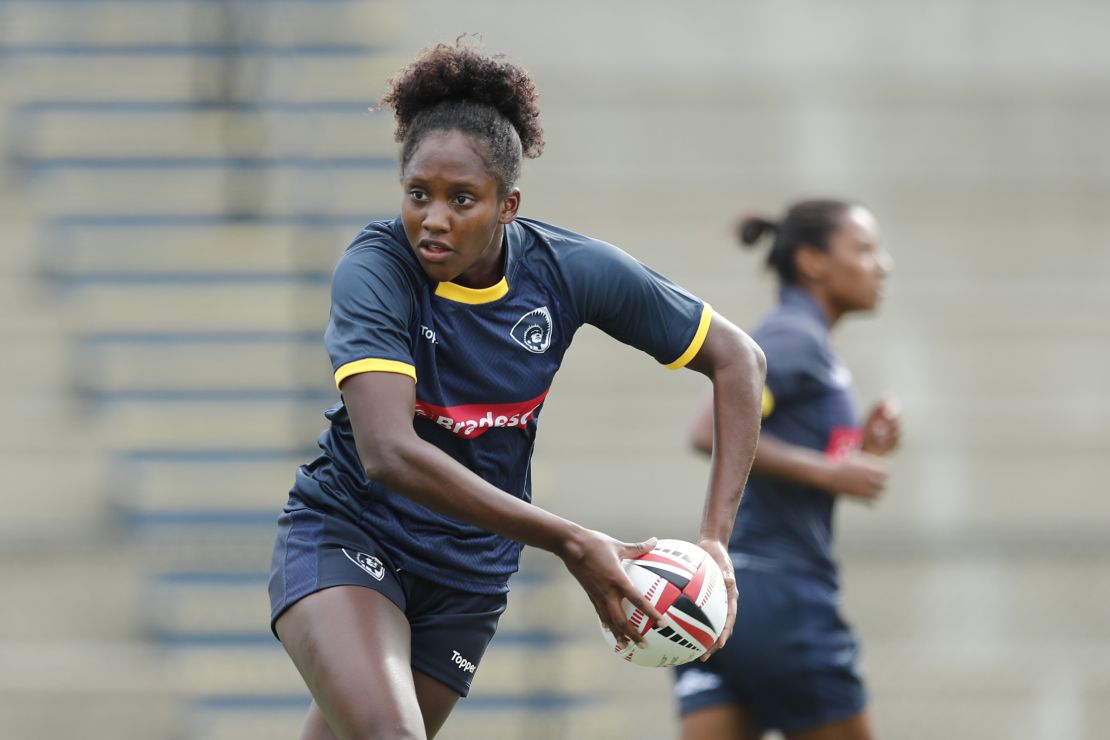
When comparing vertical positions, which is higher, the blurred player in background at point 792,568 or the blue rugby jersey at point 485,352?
the blue rugby jersey at point 485,352

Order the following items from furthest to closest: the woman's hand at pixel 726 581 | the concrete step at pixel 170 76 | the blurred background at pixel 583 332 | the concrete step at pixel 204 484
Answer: the concrete step at pixel 170 76
the concrete step at pixel 204 484
the blurred background at pixel 583 332
the woman's hand at pixel 726 581

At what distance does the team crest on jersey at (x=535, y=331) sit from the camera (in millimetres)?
3520

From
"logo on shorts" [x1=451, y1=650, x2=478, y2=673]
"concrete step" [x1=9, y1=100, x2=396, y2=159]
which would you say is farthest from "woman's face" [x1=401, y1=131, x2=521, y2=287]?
"concrete step" [x1=9, y1=100, x2=396, y2=159]

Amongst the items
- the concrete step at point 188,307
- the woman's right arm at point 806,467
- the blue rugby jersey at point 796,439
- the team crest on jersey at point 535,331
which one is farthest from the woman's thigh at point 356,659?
the concrete step at point 188,307

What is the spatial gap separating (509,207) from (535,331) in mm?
294

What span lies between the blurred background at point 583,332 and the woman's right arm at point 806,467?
9.34 ft

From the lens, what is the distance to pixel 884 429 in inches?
203

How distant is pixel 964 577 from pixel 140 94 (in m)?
6.04

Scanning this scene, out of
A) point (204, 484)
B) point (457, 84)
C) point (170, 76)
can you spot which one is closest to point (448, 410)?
point (457, 84)

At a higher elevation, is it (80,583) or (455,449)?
(455,449)

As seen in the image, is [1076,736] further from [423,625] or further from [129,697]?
[423,625]

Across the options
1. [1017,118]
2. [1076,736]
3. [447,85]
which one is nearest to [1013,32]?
[1017,118]

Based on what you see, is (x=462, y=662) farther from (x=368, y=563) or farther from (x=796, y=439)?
(x=796, y=439)

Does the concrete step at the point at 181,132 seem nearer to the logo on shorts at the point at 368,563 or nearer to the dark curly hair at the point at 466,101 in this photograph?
the dark curly hair at the point at 466,101
